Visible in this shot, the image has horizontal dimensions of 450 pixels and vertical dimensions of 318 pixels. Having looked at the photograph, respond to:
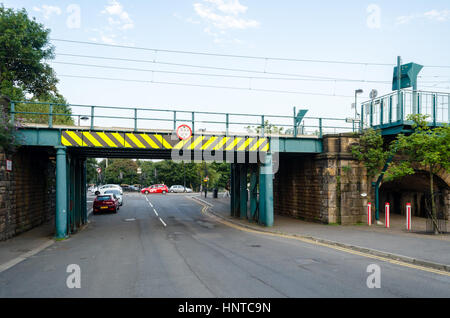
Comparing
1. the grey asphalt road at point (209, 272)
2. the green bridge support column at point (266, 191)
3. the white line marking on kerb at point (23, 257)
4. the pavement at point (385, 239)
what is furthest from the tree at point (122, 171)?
the grey asphalt road at point (209, 272)

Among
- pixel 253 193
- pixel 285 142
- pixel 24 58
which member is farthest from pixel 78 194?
pixel 24 58

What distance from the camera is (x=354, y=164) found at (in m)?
17.9

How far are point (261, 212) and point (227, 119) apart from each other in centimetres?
542

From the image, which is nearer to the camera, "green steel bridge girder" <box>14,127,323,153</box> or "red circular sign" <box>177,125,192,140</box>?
"green steel bridge girder" <box>14,127,323,153</box>

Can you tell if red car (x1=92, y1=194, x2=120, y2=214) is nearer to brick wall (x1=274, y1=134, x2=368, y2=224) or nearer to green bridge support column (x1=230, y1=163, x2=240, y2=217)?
green bridge support column (x1=230, y1=163, x2=240, y2=217)

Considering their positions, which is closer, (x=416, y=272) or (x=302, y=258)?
(x=416, y=272)

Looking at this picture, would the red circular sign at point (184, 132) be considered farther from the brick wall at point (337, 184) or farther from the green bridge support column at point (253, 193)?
the brick wall at point (337, 184)

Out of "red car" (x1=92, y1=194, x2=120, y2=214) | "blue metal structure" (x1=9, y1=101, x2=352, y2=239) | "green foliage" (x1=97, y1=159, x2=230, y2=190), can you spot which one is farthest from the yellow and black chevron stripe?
"green foliage" (x1=97, y1=159, x2=230, y2=190)

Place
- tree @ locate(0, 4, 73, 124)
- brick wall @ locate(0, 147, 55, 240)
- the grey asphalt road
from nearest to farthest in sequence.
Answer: the grey asphalt road → brick wall @ locate(0, 147, 55, 240) → tree @ locate(0, 4, 73, 124)

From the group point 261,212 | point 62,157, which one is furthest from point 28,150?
point 261,212

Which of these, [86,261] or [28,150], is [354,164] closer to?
[86,261]

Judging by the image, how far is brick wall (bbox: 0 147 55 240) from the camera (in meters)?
13.7

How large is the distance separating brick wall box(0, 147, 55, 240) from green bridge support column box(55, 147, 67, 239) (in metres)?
1.82
